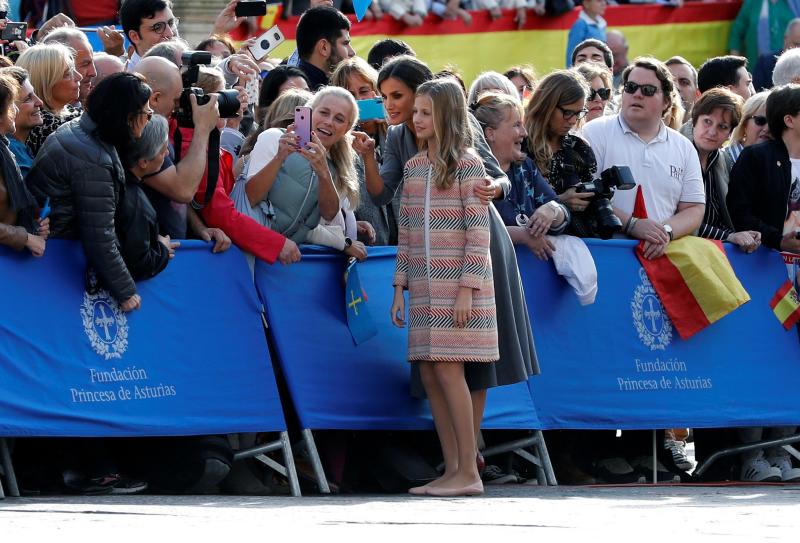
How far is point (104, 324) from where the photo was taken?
878cm

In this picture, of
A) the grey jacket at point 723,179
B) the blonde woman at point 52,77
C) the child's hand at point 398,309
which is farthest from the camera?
the grey jacket at point 723,179

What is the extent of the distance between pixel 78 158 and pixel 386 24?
935 cm

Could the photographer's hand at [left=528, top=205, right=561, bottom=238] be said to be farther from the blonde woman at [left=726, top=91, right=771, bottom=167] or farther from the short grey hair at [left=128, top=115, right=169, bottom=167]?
the short grey hair at [left=128, top=115, right=169, bottom=167]

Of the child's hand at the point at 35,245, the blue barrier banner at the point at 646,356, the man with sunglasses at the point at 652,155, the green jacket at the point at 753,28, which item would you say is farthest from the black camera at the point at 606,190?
the green jacket at the point at 753,28

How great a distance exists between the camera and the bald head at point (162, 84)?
30.2ft

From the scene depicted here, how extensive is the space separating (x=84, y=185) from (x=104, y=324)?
0.72 meters

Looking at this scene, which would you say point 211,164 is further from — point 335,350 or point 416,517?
point 416,517

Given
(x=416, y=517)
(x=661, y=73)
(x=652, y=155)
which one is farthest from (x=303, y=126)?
(x=661, y=73)

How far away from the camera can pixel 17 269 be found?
28.1 ft

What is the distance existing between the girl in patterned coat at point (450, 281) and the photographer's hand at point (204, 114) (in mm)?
1029

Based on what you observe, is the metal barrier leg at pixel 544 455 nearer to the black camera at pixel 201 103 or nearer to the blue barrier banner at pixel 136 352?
the blue barrier banner at pixel 136 352

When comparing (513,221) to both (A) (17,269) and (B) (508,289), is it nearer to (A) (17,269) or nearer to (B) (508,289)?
(B) (508,289)

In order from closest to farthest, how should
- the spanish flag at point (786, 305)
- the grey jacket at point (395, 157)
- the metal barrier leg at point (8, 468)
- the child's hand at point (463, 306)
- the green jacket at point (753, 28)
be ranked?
the metal barrier leg at point (8, 468) → the child's hand at point (463, 306) → the grey jacket at point (395, 157) → the spanish flag at point (786, 305) → the green jacket at point (753, 28)

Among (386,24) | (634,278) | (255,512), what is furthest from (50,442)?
(386,24)
